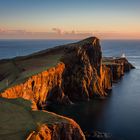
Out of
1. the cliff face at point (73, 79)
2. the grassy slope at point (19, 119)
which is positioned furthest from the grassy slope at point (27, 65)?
the grassy slope at point (19, 119)

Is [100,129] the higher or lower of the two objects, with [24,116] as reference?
lower

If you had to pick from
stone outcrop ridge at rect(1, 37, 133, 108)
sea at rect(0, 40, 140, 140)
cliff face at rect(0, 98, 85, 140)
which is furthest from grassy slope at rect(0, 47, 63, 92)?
cliff face at rect(0, 98, 85, 140)

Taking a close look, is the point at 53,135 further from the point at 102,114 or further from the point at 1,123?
the point at 102,114

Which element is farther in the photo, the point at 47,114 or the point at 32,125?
the point at 47,114

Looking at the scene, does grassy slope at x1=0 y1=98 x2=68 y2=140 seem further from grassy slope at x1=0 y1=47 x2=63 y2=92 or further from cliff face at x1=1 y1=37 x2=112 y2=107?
grassy slope at x1=0 y1=47 x2=63 y2=92

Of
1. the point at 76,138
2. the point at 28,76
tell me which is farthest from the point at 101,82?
the point at 76,138

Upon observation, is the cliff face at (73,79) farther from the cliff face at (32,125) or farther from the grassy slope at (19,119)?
the cliff face at (32,125)
